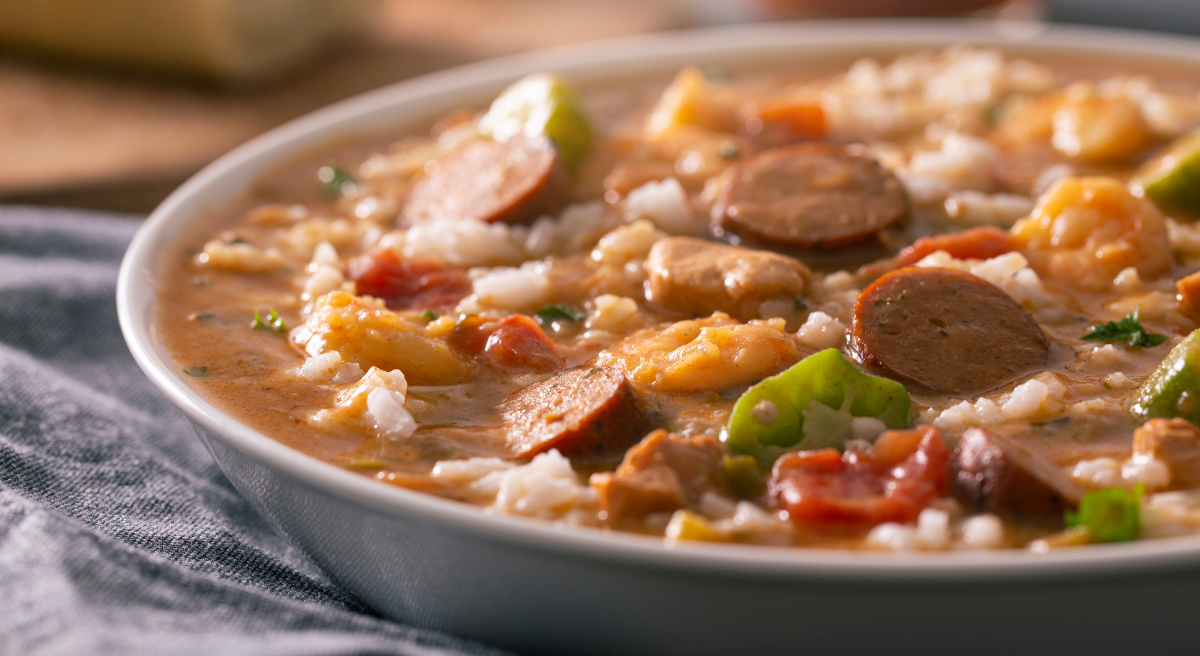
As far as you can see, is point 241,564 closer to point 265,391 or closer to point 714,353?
point 265,391

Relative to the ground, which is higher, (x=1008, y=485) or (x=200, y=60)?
(x=1008, y=485)

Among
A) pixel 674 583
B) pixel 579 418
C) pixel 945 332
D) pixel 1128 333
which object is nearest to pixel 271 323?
pixel 579 418

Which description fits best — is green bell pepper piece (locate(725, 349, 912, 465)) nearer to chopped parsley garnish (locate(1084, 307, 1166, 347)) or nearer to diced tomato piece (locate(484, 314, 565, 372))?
diced tomato piece (locate(484, 314, 565, 372))

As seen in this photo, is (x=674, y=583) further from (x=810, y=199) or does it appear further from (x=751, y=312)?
(x=810, y=199)

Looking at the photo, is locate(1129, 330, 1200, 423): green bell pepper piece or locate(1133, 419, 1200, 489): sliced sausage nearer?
locate(1133, 419, 1200, 489): sliced sausage

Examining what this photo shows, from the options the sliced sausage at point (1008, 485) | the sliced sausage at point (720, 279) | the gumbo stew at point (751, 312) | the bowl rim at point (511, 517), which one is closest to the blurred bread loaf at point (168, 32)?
the bowl rim at point (511, 517)

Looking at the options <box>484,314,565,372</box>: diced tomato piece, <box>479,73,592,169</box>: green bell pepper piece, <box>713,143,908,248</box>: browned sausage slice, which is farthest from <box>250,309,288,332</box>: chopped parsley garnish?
<box>713,143,908,248</box>: browned sausage slice

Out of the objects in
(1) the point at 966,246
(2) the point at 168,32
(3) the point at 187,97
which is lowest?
(3) the point at 187,97

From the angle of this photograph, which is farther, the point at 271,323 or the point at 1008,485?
the point at 271,323
